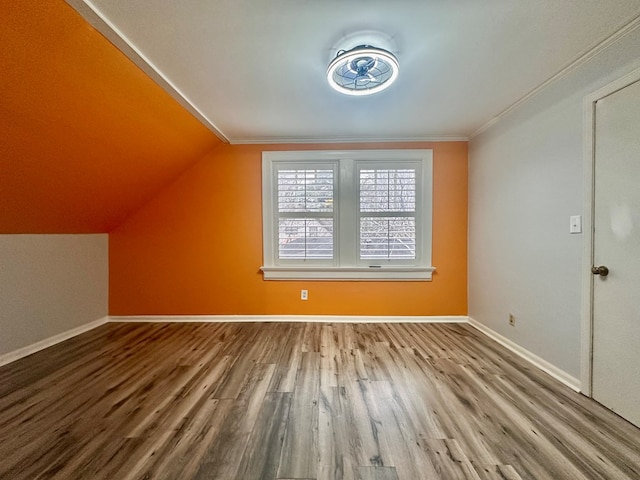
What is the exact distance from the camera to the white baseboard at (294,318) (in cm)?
325

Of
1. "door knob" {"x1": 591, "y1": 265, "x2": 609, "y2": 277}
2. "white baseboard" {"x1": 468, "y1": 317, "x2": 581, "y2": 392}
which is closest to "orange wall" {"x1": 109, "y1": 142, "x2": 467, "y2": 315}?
"white baseboard" {"x1": 468, "y1": 317, "x2": 581, "y2": 392}

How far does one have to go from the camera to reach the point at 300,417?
61.8 inches

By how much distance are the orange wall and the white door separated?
1576mm

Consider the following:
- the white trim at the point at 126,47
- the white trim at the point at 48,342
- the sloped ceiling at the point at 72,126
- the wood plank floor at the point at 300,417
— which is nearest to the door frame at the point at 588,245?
the wood plank floor at the point at 300,417

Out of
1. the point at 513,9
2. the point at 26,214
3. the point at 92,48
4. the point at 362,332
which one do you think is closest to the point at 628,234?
the point at 513,9

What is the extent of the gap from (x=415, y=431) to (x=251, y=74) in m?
2.61

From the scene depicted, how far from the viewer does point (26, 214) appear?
7.20ft

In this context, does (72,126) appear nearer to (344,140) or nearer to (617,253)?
(344,140)

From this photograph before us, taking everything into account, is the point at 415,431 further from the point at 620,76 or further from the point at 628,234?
the point at 620,76

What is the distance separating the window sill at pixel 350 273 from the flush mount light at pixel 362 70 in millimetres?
2006

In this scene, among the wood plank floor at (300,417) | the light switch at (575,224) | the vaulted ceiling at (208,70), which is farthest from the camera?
the light switch at (575,224)

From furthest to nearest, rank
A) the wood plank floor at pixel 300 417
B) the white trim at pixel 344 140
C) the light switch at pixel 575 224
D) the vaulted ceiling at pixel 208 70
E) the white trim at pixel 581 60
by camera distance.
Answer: the white trim at pixel 344 140 < the light switch at pixel 575 224 < the white trim at pixel 581 60 < the vaulted ceiling at pixel 208 70 < the wood plank floor at pixel 300 417

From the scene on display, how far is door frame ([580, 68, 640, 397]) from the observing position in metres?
1.73

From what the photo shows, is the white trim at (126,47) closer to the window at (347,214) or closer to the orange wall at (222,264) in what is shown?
the orange wall at (222,264)
